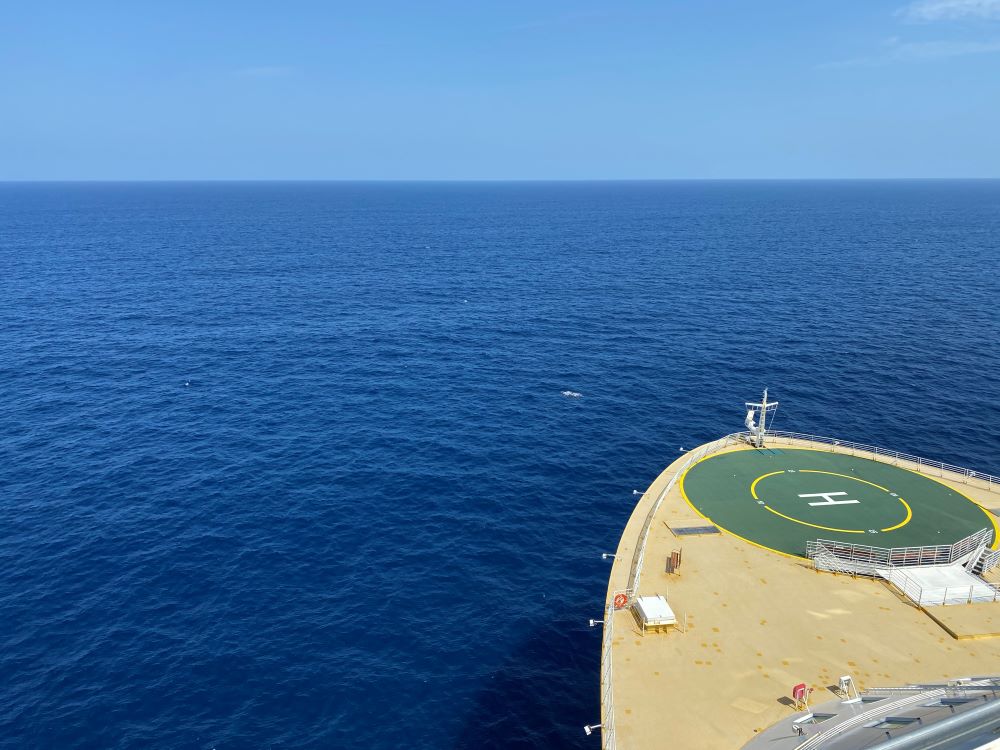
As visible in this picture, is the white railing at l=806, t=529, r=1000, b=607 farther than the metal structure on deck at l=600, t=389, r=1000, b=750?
Yes

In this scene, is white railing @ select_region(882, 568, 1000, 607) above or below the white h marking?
above

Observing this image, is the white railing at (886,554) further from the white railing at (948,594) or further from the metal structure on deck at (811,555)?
the white railing at (948,594)

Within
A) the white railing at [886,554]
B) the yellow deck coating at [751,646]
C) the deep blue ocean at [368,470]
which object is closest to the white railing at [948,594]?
the yellow deck coating at [751,646]

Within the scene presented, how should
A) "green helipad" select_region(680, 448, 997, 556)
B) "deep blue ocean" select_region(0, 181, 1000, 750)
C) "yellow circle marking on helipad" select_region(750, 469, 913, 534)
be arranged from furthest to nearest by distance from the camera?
"yellow circle marking on helipad" select_region(750, 469, 913, 534) → "green helipad" select_region(680, 448, 997, 556) → "deep blue ocean" select_region(0, 181, 1000, 750)

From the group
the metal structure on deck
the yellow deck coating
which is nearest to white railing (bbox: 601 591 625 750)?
the metal structure on deck

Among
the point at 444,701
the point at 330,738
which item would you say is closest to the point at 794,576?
the point at 444,701

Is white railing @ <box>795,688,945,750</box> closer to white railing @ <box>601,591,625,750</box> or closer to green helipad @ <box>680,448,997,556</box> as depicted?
white railing @ <box>601,591,625,750</box>
